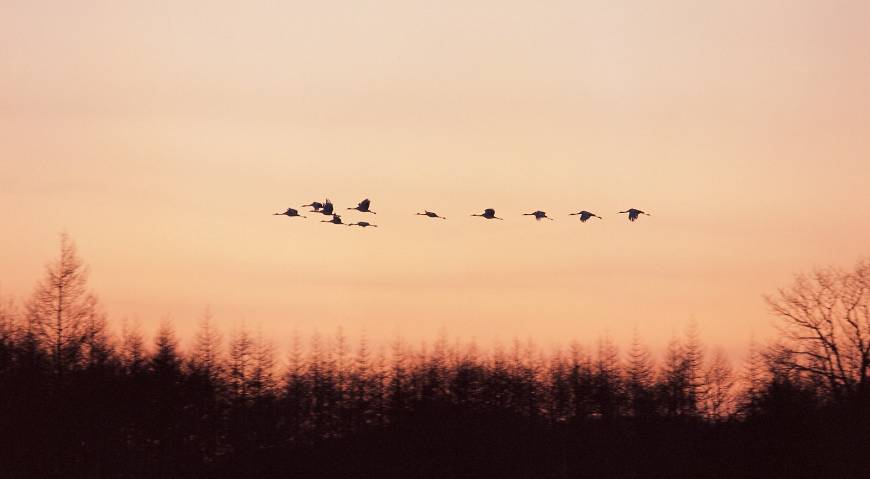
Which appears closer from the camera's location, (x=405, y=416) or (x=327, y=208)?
(x=327, y=208)

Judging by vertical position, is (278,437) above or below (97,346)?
below

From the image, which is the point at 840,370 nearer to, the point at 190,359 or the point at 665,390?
the point at 665,390

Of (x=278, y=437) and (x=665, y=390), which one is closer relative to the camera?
(x=278, y=437)

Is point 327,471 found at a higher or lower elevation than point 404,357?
lower

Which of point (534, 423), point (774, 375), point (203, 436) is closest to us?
point (774, 375)

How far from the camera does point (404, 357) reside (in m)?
113

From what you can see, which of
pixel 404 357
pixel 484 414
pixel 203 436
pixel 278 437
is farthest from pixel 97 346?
pixel 404 357

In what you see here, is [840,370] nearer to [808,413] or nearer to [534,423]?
[808,413]

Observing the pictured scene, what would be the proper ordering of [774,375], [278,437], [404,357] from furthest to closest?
1. [404,357]
2. [278,437]
3. [774,375]

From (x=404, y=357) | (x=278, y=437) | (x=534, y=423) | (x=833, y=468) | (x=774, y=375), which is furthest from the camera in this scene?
(x=404, y=357)

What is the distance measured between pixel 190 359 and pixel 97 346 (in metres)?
15.0

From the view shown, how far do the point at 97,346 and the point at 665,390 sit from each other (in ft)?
170

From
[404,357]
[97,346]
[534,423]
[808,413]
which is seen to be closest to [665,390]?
[534,423]

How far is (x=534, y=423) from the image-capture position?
322 feet
